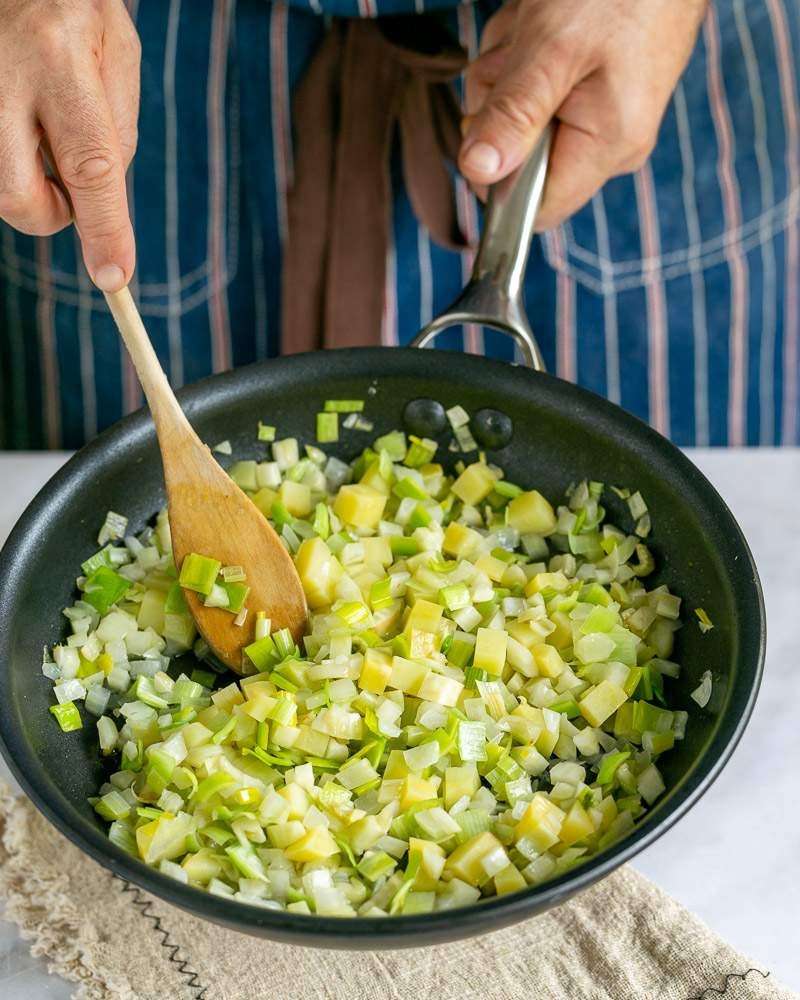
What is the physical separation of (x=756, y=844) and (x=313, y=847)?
17.0 inches

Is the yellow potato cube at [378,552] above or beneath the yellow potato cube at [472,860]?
above

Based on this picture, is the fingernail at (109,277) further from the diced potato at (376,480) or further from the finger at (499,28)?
the finger at (499,28)

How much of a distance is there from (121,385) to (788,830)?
47.1 inches

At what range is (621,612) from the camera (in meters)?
1.06

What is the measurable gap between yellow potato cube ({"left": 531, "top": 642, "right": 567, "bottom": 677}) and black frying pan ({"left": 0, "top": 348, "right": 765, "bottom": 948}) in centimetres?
10

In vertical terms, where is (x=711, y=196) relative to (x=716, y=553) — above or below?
above

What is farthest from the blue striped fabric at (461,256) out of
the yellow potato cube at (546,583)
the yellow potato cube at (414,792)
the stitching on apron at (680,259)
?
the yellow potato cube at (414,792)

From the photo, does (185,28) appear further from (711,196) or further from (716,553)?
(716,553)

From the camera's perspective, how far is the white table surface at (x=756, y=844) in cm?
96

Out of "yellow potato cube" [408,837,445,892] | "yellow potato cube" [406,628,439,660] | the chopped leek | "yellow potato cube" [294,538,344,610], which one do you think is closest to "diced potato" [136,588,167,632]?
the chopped leek

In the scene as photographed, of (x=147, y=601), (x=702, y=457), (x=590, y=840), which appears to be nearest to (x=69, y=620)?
(x=147, y=601)

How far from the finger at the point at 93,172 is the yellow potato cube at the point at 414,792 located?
466 millimetres

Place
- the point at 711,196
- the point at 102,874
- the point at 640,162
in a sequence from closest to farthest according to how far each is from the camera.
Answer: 1. the point at 102,874
2. the point at 640,162
3. the point at 711,196

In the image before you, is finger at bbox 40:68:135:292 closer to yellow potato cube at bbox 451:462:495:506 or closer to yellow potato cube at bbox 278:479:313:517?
yellow potato cube at bbox 278:479:313:517
